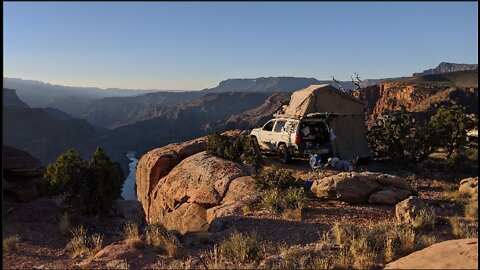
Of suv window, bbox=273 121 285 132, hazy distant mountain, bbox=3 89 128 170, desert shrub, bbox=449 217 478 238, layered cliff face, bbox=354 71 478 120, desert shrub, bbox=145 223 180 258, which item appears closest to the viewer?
desert shrub, bbox=145 223 180 258

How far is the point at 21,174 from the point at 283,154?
30.3 ft

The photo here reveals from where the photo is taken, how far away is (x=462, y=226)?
8383 millimetres

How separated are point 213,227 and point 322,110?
891 centimetres

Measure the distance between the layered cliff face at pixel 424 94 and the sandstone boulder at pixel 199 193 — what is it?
4008 cm

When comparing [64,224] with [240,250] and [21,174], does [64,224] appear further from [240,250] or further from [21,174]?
[240,250]

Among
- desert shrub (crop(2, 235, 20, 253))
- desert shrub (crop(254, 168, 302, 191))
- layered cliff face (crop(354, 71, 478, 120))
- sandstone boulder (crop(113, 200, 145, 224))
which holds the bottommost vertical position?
sandstone boulder (crop(113, 200, 145, 224))

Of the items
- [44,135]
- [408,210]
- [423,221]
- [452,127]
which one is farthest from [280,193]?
[44,135]

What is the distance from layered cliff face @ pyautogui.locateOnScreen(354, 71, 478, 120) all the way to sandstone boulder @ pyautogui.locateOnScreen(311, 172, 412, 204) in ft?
141

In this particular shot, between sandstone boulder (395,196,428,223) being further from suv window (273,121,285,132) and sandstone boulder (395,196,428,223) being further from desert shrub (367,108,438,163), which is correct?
suv window (273,121,285,132)

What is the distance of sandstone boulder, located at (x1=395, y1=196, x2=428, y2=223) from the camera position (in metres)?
8.85

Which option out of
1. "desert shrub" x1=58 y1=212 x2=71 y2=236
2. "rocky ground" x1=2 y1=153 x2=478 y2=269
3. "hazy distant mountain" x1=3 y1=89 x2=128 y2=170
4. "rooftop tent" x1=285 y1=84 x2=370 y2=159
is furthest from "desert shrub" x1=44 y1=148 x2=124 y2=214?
"hazy distant mountain" x1=3 y1=89 x2=128 y2=170

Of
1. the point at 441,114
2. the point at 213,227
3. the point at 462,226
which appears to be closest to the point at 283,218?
the point at 213,227

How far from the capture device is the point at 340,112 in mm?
17234

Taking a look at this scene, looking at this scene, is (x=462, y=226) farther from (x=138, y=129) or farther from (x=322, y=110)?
(x=138, y=129)
